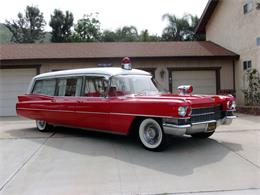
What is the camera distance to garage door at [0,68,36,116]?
15570 millimetres

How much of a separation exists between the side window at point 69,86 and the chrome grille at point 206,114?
3.33 meters

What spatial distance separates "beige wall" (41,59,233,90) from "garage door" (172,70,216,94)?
37 centimetres

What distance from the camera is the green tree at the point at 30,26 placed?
46781 mm

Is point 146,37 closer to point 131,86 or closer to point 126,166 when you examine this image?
point 131,86

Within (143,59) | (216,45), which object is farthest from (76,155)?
(216,45)

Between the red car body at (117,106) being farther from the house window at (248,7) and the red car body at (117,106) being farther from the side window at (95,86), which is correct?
the house window at (248,7)

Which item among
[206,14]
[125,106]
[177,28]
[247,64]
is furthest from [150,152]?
[177,28]

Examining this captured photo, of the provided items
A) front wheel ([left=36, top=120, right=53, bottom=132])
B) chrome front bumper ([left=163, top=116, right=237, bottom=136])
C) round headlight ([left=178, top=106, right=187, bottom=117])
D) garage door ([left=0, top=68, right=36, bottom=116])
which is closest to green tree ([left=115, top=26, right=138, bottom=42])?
garage door ([left=0, top=68, right=36, bottom=116])

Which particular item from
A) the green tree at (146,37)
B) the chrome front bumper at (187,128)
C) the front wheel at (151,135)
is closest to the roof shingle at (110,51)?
the front wheel at (151,135)

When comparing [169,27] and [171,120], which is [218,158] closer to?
[171,120]

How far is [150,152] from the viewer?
6.31 meters

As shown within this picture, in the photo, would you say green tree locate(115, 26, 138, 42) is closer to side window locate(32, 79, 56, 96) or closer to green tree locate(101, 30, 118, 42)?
green tree locate(101, 30, 118, 42)

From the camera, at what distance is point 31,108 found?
31.0ft

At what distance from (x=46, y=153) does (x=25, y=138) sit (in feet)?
6.88
